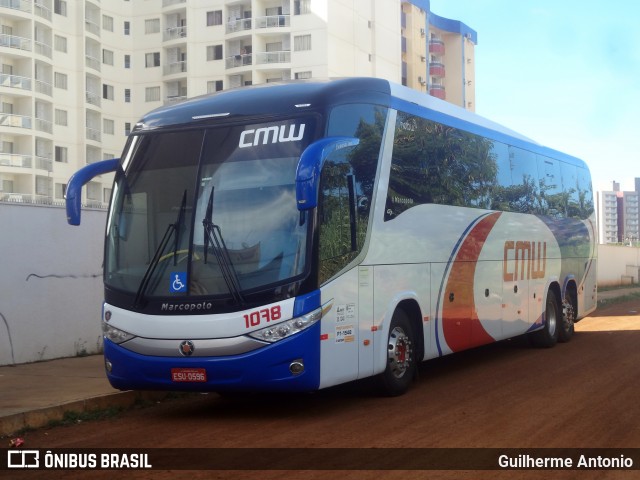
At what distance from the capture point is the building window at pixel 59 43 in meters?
63.9

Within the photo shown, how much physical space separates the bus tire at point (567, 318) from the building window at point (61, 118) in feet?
167

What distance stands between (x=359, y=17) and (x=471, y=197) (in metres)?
54.2

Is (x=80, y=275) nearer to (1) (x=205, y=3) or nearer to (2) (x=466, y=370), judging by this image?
(2) (x=466, y=370)

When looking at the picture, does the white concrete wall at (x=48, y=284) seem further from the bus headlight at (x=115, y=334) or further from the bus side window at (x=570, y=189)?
the bus side window at (x=570, y=189)

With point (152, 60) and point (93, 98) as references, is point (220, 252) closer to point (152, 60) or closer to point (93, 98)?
point (93, 98)

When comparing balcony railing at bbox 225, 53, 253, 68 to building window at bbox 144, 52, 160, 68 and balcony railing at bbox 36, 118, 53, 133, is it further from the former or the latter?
balcony railing at bbox 36, 118, 53, 133

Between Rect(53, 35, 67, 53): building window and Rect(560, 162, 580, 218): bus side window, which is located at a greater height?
Rect(53, 35, 67, 53): building window

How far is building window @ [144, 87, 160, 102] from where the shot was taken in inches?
2739

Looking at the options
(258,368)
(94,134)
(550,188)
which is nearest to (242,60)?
(94,134)

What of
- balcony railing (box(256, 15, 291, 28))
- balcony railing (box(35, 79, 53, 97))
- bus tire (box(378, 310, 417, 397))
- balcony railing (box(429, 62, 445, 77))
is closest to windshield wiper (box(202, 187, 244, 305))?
bus tire (box(378, 310, 417, 397))

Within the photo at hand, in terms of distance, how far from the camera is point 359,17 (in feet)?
217

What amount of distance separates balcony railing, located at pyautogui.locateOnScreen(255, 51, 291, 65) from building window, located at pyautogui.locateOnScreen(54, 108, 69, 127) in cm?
1388

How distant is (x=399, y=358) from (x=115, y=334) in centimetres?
355

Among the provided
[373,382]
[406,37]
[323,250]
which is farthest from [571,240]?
[406,37]
